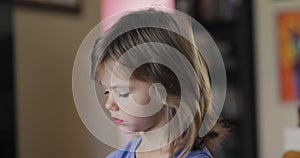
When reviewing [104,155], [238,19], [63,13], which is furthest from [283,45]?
[104,155]

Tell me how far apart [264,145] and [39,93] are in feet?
3.09

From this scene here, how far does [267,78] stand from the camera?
186cm

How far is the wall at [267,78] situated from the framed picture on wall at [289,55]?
0.07 ft

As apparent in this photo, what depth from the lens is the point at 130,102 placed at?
21 cm

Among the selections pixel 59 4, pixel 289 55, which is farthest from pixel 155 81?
pixel 289 55

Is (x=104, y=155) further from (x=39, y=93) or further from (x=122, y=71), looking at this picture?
(x=39, y=93)

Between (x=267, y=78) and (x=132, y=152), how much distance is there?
167cm

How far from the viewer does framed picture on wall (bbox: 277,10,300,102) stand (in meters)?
1.79

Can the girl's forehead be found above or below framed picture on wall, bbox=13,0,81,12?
below

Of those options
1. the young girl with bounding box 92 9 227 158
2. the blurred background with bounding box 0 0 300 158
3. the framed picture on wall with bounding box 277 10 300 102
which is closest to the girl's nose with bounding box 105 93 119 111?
the young girl with bounding box 92 9 227 158

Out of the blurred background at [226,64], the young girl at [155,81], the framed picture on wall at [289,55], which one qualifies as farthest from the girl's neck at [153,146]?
the framed picture on wall at [289,55]

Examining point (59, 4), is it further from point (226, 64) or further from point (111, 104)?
point (111, 104)

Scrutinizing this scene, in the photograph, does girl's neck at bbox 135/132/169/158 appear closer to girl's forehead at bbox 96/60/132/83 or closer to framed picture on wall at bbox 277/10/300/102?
girl's forehead at bbox 96/60/132/83

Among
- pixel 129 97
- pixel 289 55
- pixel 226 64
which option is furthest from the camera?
pixel 289 55
